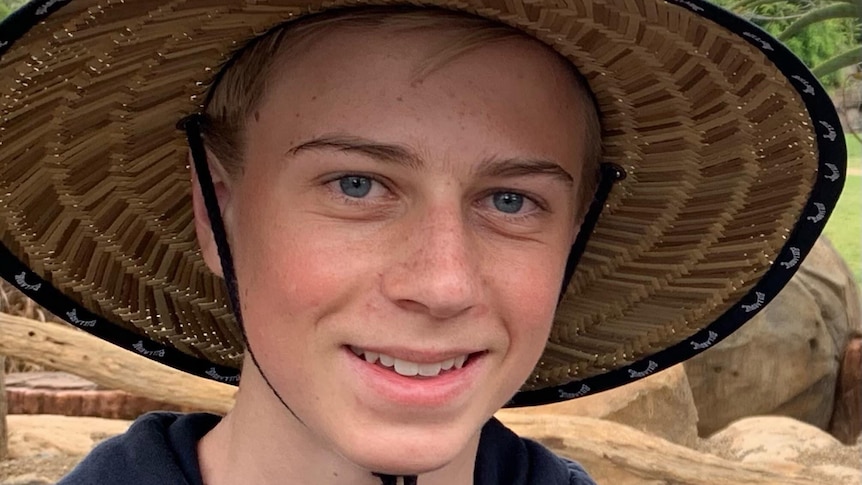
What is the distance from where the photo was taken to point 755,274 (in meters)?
1.21

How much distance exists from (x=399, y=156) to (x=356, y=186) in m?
0.05

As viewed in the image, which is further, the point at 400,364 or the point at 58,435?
the point at 58,435

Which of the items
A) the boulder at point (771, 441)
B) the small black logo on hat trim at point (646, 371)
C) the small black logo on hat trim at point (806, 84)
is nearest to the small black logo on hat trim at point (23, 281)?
the small black logo on hat trim at point (646, 371)

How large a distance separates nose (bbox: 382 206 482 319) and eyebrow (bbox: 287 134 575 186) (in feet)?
0.16

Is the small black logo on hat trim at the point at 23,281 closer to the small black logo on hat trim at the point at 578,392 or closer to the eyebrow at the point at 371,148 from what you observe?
the eyebrow at the point at 371,148

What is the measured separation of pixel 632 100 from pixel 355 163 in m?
0.33

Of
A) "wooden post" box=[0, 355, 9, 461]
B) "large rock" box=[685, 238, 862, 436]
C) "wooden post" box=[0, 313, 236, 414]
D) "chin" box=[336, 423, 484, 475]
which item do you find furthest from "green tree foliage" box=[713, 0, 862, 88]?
"chin" box=[336, 423, 484, 475]

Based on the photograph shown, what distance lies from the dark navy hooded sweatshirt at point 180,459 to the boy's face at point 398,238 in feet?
0.65

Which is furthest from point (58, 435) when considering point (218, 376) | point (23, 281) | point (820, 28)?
point (820, 28)

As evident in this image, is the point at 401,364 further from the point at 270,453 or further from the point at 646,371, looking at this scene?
the point at 646,371

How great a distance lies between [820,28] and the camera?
16.4ft

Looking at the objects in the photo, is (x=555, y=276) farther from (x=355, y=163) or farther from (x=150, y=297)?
(x=150, y=297)

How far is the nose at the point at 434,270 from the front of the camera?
0.83 meters

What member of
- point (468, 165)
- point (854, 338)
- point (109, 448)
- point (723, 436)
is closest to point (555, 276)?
point (468, 165)
